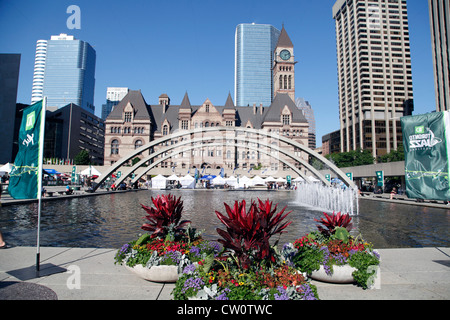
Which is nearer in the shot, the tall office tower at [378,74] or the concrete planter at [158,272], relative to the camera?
the concrete planter at [158,272]

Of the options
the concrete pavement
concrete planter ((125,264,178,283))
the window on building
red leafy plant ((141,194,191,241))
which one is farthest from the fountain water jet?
the window on building

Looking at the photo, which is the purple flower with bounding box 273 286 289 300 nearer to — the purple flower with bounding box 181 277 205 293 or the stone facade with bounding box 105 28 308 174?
the purple flower with bounding box 181 277 205 293

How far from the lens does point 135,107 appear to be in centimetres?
8388

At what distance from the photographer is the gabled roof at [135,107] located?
3201 inches

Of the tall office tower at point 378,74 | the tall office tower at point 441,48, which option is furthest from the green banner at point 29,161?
the tall office tower at point 378,74

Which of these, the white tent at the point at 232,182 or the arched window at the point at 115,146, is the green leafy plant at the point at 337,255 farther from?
the arched window at the point at 115,146

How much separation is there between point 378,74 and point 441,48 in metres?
29.8

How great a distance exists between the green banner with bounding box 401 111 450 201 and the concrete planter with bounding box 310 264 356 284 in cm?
620

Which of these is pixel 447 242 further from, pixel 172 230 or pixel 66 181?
pixel 66 181

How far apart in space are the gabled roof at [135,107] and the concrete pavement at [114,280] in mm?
78966

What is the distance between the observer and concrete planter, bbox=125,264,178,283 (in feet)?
16.0

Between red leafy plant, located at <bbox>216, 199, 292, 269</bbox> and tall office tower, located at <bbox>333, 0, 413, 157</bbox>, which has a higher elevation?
tall office tower, located at <bbox>333, 0, 413, 157</bbox>

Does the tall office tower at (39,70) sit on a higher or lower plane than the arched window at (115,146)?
higher
